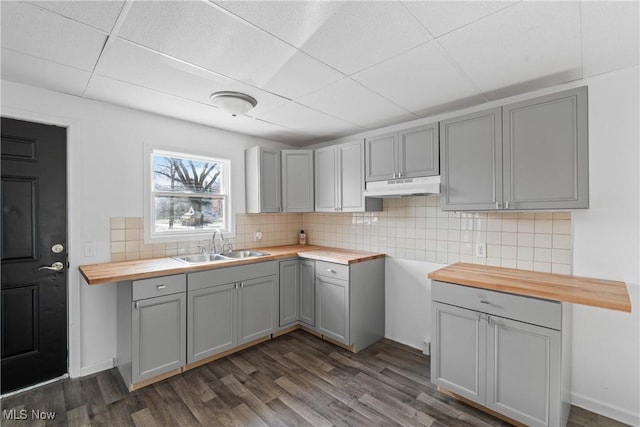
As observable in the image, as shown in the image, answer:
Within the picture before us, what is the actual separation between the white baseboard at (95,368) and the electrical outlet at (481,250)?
3305 mm

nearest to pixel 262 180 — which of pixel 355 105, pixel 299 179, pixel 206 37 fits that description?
pixel 299 179

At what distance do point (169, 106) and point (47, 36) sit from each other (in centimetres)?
103

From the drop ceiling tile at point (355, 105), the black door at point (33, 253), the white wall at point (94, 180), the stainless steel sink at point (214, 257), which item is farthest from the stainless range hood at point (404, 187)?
the black door at point (33, 253)

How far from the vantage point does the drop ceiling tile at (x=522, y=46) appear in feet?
4.53

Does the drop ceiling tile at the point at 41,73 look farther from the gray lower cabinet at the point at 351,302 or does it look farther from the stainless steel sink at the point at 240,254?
the gray lower cabinet at the point at 351,302

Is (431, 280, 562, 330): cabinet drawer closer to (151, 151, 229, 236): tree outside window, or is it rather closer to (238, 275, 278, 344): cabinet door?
(238, 275, 278, 344): cabinet door

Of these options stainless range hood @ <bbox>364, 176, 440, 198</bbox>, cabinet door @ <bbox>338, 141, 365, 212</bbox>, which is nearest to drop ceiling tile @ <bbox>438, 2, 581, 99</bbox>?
stainless range hood @ <bbox>364, 176, 440, 198</bbox>

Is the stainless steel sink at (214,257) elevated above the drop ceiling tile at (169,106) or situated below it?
below

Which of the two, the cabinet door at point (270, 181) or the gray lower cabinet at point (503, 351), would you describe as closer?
the gray lower cabinet at point (503, 351)

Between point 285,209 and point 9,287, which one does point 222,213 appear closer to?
point 285,209

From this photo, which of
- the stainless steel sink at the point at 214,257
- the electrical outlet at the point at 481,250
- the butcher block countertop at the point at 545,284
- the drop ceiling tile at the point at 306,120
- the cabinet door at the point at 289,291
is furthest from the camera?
the cabinet door at the point at 289,291

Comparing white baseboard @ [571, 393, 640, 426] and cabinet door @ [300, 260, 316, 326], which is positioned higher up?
cabinet door @ [300, 260, 316, 326]

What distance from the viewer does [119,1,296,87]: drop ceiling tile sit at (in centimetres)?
136

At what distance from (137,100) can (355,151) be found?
6.61ft
